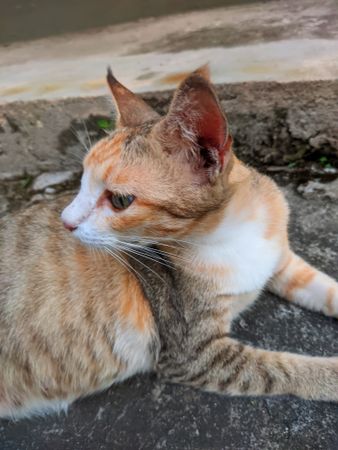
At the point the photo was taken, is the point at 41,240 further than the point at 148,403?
Yes

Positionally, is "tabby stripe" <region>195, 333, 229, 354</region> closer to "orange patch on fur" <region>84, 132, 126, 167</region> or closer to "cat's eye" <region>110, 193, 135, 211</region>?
"cat's eye" <region>110, 193, 135, 211</region>

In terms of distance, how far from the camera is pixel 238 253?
187 cm

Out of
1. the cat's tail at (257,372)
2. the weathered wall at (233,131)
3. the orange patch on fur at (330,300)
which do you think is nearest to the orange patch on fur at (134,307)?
the cat's tail at (257,372)

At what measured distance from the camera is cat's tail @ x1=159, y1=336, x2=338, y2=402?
1802 millimetres

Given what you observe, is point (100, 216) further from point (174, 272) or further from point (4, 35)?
point (4, 35)

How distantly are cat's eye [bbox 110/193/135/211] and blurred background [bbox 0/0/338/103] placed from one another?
4.79ft

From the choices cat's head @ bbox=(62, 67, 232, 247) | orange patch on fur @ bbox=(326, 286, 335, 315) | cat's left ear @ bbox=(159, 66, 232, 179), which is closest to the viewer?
cat's left ear @ bbox=(159, 66, 232, 179)

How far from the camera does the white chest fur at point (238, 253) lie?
182cm

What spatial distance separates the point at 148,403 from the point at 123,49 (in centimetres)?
287

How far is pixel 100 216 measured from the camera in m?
1.66

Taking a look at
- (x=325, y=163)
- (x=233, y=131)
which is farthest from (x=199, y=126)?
(x=325, y=163)

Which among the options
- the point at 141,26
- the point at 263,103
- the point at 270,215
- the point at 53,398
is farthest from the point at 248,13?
the point at 53,398

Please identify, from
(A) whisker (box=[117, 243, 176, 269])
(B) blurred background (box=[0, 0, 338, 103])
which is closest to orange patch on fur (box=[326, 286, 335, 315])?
(A) whisker (box=[117, 243, 176, 269])

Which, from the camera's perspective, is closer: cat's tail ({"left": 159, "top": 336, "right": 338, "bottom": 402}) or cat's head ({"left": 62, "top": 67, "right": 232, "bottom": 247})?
cat's head ({"left": 62, "top": 67, "right": 232, "bottom": 247})
